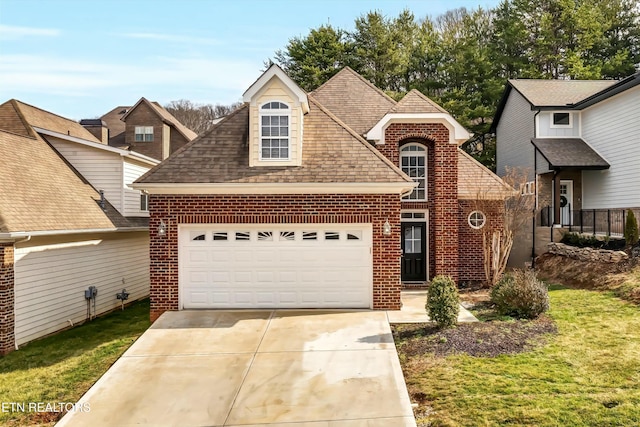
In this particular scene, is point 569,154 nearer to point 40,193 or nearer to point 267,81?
point 267,81

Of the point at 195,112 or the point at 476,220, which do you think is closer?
the point at 476,220

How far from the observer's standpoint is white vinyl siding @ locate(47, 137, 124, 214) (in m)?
14.8

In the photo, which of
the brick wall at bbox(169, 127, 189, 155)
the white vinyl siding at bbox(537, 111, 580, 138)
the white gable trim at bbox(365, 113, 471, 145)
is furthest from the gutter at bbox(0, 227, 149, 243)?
the white vinyl siding at bbox(537, 111, 580, 138)

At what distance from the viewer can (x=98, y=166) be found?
581 inches

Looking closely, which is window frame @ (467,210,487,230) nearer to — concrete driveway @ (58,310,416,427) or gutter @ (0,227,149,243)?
concrete driveway @ (58,310,416,427)

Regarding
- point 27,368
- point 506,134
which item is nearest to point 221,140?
point 27,368

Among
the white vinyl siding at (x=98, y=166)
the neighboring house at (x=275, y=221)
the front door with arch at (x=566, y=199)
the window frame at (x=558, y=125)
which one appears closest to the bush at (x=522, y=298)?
the neighboring house at (x=275, y=221)

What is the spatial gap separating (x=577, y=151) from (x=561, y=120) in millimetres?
2123

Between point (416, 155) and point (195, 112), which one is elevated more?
point (195, 112)

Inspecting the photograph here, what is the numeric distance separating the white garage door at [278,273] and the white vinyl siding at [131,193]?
17.9 feet

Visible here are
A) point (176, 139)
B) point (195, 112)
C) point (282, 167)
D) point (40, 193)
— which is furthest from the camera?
point (195, 112)

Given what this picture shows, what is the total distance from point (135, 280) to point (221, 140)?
23.6ft

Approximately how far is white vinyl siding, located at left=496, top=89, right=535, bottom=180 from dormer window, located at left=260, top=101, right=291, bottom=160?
14230mm

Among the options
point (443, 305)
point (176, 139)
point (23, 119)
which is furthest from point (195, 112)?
point (443, 305)
